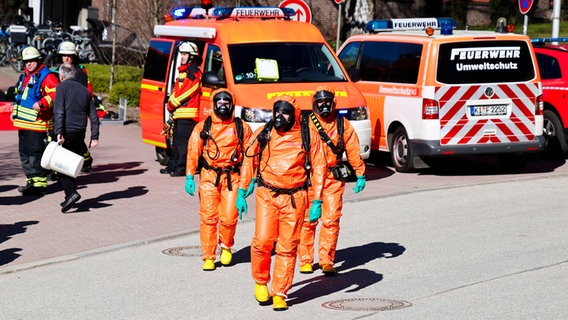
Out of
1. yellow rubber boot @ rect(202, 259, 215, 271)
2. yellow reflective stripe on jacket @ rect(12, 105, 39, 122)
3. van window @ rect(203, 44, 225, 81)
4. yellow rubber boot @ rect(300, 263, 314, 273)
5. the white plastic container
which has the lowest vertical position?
yellow rubber boot @ rect(202, 259, 215, 271)

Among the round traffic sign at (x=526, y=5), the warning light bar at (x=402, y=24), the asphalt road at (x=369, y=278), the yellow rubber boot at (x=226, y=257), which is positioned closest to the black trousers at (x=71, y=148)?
the asphalt road at (x=369, y=278)

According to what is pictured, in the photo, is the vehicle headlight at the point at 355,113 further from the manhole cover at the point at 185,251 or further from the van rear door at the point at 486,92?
the manhole cover at the point at 185,251

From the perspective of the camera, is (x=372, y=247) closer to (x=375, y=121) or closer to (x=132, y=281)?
(x=132, y=281)

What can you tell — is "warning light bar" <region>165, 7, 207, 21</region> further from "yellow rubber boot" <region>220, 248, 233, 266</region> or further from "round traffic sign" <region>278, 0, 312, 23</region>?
"yellow rubber boot" <region>220, 248, 233, 266</region>

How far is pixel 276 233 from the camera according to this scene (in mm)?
8961

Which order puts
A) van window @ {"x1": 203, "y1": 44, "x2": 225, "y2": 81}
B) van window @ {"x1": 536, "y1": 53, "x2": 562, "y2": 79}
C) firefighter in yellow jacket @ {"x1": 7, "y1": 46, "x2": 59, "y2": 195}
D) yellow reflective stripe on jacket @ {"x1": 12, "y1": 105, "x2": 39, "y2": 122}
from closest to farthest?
firefighter in yellow jacket @ {"x1": 7, "y1": 46, "x2": 59, "y2": 195}, yellow reflective stripe on jacket @ {"x1": 12, "y1": 105, "x2": 39, "y2": 122}, van window @ {"x1": 203, "y1": 44, "x2": 225, "y2": 81}, van window @ {"x1": 536, "y1": 53, "x2": 562, "y2": 79}

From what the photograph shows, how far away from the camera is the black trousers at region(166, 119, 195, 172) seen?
1591 centimetres

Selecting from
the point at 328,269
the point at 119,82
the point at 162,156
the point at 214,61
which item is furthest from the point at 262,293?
the point at 119,82

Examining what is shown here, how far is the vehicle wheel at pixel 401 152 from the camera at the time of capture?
16.6 meters

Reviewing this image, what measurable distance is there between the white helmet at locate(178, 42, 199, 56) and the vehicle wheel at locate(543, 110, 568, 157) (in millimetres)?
5821

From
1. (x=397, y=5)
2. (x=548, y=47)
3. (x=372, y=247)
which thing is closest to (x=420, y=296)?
(x=372, y=247)

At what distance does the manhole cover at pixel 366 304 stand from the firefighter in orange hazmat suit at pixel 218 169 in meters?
1.69

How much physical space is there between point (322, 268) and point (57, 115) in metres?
4.66

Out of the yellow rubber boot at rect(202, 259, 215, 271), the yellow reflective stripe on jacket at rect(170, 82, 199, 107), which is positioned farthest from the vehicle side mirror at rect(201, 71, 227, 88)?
the yellow rubber boot at rect(202, 259, 215, 271)
